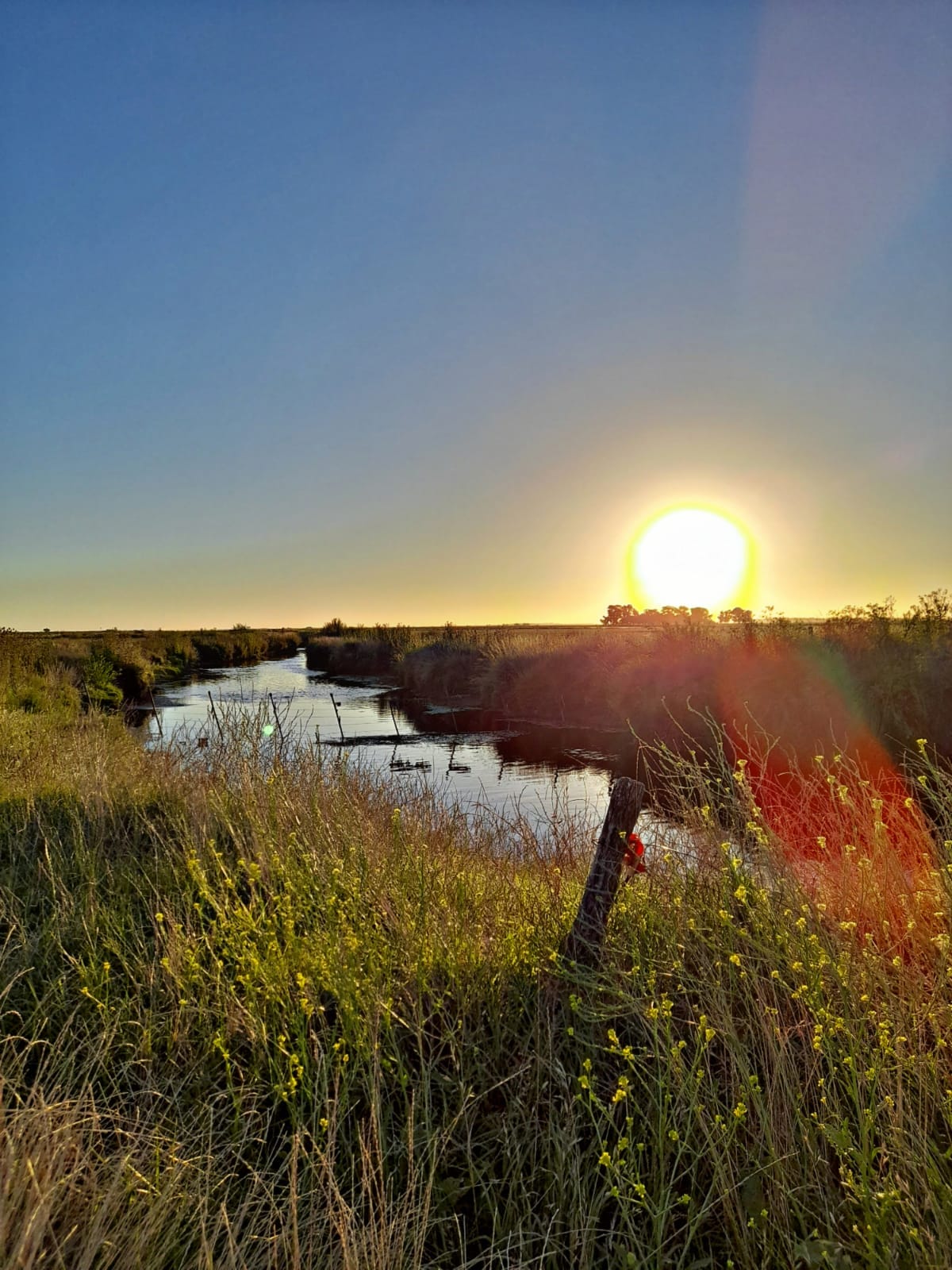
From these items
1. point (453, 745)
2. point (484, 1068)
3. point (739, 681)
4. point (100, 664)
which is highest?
point (739, 681)

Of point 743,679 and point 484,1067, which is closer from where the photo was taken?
point 484,1067

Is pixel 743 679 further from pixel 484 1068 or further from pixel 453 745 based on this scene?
pixel 484 1068

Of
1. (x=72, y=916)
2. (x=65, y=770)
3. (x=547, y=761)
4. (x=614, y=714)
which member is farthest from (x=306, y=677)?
(x=72, y=916)

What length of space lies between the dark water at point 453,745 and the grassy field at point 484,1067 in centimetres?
221

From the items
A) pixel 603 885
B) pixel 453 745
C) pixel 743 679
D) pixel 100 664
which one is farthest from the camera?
pixel 100 664

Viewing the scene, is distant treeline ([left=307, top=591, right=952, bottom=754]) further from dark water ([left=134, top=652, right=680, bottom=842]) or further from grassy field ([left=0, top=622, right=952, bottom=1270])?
grassy field ([left=0, top=622, right=952, bottom=1270])

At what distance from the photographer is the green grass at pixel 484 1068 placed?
2369mm

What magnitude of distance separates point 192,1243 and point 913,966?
119 inches

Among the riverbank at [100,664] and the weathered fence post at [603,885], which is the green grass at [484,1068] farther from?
the riverbank at [100,664]

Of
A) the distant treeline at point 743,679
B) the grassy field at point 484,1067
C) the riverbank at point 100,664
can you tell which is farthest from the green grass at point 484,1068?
the riverbank at point 100,664

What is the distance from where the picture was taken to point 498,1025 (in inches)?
138

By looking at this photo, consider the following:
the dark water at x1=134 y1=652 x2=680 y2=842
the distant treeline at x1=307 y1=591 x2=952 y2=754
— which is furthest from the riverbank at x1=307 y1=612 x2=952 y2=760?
the dark water at x1=134 y1=652 x2=680 y2=842

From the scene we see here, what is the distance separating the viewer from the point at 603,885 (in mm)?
3885

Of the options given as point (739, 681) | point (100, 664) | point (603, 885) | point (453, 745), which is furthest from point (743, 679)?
point (100, 664)
